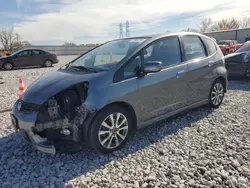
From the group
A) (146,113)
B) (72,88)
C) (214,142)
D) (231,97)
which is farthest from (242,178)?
(231,97)

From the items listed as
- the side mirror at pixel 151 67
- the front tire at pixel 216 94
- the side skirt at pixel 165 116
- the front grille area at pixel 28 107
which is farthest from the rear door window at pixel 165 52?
the front grille area at pixel 28 107

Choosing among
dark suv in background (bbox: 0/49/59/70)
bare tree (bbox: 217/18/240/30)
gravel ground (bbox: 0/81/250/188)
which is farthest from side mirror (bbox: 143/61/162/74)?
bare tree (bbox: 217/18/240/30)

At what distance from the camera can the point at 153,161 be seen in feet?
9.85

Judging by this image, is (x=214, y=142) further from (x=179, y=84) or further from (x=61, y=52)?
(x=61, y=52)

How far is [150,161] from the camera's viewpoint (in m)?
3.01

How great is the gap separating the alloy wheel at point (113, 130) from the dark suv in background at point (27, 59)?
14051 millimetres

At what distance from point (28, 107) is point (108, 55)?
1623mm

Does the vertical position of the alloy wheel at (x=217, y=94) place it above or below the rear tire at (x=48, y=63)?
below

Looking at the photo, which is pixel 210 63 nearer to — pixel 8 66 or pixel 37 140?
pixel 37 140

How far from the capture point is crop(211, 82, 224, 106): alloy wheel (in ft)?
15.8

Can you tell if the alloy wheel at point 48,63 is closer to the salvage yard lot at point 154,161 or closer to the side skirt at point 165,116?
the salvage yard lot at point 154,161

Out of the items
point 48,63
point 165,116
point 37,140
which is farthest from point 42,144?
point 48,63

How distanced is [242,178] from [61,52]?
1631 inches

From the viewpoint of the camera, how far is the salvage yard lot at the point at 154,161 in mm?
2623
